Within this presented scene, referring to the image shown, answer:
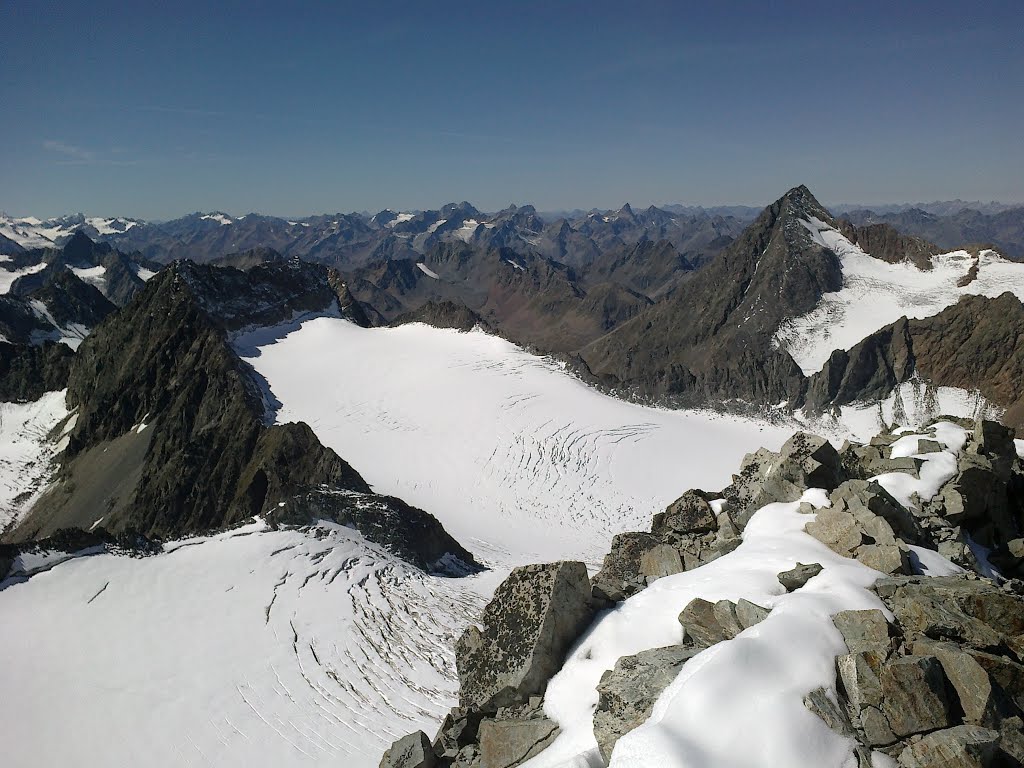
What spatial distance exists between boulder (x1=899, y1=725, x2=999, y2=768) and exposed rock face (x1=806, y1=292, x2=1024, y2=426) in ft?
261

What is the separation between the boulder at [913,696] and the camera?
21.6 ft

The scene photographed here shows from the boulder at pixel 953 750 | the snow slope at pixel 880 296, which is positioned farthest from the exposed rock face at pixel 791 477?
the snow slope at pixel 880 296

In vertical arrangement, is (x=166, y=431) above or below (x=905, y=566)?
below

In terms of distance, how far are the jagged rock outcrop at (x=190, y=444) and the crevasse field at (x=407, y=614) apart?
361 cm

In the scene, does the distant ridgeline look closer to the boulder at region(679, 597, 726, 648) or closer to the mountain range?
the mountain range

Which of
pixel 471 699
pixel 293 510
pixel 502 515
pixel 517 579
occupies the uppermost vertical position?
pixel 517 579

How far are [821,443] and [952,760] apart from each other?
26.4ft

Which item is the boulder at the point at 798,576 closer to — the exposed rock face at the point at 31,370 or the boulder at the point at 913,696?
the boulder at the point at 913,696

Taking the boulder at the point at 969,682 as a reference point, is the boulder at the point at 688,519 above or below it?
below

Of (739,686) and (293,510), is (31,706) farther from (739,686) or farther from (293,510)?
(739,686)

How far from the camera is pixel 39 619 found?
2127cm

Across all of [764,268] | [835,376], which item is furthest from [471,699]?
[764,268]

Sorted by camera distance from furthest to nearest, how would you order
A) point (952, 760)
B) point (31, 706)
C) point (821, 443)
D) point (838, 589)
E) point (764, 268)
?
1. point (764, 268)
2. point (31, 706)
3. point (821, 443)
4. point (838, 589)
5. point (952, 760)

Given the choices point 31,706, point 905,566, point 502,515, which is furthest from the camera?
point 502,515
